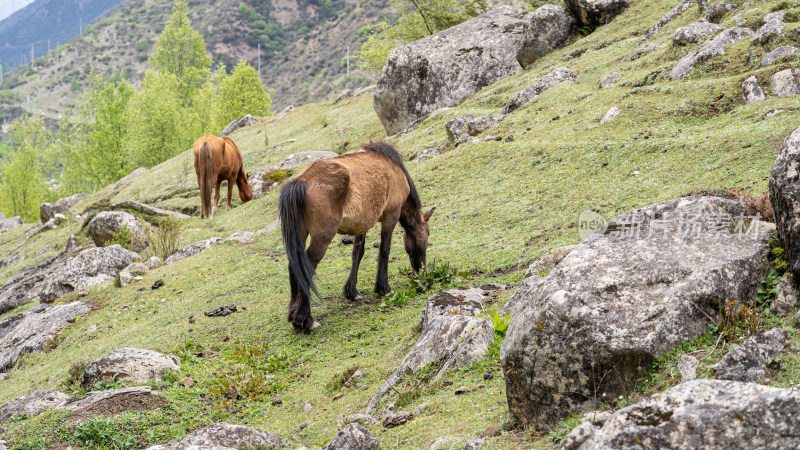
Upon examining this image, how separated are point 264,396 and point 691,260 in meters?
5.09

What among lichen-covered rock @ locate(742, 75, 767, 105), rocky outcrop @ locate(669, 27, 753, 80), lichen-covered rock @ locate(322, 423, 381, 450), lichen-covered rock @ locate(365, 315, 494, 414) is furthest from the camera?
rocky outcrop @ locate(669, 27, 753, 80)

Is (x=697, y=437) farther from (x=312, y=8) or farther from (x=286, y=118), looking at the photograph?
(x=312, y=8)

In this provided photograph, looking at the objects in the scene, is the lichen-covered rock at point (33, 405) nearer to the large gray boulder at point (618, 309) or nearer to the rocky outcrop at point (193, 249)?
the large gray boulder at point (618, 309)

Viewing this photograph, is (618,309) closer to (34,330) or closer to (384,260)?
(384,260)

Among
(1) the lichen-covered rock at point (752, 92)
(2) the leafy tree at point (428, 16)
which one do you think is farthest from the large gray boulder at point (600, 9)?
(1) the lichen-covered rock at point (752, 92)

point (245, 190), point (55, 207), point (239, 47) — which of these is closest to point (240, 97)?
point (55, 207)

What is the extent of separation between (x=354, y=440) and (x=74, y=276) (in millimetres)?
13096

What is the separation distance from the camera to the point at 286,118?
113ft

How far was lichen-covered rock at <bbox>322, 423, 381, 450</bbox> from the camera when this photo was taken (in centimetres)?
454

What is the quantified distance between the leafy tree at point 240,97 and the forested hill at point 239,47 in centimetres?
5104

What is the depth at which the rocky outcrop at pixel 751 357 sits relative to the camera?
3.53 meters

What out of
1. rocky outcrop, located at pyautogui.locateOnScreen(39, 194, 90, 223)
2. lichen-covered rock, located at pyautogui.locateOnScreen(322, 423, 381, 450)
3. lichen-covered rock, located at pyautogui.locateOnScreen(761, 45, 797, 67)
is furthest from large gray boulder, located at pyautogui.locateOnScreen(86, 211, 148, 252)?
lichen-covered rock, located at pyautogui.locateOnScreen(761, 45, 797, 67)

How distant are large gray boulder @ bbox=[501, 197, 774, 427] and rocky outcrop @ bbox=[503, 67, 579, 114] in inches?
540

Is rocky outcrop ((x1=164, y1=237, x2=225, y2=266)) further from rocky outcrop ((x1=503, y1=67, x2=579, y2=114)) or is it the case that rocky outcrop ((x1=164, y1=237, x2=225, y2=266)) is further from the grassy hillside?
rocky outcrop ((x1=503, y1=67, x2=579, y2=114))
